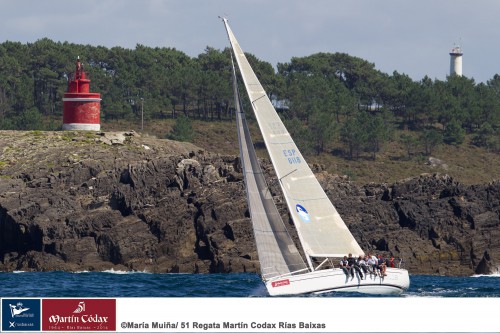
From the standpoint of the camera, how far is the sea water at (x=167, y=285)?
145 feet

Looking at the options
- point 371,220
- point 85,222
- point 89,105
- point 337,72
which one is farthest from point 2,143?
point 337,72

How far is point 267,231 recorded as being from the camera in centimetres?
4103

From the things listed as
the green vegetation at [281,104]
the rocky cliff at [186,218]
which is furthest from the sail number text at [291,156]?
the green vegetation at [281,104]

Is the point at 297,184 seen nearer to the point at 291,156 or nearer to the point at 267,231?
the point at 291,156

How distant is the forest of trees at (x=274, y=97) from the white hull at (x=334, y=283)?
184ft

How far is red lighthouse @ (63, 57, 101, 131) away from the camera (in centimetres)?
7544

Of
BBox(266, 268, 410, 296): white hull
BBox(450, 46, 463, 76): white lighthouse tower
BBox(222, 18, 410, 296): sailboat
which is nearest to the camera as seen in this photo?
BBox(266, 268, 410, 296): white hull

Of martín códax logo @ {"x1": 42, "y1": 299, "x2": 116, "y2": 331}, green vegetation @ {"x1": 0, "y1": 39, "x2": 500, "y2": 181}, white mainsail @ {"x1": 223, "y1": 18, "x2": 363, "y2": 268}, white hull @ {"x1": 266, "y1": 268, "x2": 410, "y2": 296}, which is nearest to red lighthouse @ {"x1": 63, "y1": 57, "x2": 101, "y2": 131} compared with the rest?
green vegetation @ {"x1": 0, "y1": 39, "x2": 500, "y2": 181}

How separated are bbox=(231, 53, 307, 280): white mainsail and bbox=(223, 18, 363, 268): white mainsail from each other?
0.61m

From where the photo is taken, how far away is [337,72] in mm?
132125

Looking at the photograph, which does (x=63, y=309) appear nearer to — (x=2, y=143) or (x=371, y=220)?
(x=371, y=220)

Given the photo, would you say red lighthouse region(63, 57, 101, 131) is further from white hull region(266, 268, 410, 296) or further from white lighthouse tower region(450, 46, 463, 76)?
white lighthouse tower region(450, 46, 463, 76)

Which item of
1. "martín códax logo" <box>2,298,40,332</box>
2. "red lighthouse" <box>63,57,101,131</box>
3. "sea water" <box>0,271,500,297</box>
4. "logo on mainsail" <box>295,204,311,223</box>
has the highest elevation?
"red lighthouse" <box>63,57,101,131</box>

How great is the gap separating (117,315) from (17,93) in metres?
82.8
